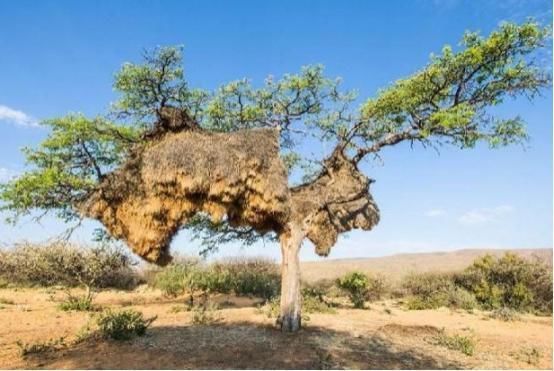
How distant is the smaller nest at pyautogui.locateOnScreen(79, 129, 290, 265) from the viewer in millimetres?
11219

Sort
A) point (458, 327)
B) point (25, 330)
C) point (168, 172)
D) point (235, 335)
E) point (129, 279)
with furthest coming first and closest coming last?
point (129, 279) < point (458, 327) < point (25, 330) < point (235, 335) < point (168, 172)

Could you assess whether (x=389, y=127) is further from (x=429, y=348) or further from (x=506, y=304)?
(x=506, y=304)

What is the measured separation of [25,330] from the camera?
45.6 feet

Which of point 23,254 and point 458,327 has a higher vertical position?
point 23,254

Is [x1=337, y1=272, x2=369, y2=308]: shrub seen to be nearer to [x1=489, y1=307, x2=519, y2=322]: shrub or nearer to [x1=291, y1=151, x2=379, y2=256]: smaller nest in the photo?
[x1=489, y1=307, x2=519, y2=322]: shrub

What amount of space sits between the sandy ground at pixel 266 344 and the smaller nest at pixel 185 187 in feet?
7.30

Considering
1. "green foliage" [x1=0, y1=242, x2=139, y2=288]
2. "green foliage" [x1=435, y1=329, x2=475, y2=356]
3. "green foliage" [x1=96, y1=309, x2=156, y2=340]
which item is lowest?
"green foliage" [x1=435, y1=329, x2=475, y2=356]

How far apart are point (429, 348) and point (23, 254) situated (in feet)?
71.3

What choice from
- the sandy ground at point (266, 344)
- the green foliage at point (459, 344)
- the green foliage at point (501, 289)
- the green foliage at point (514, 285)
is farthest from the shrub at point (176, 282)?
the green foliage at point (514, 285)

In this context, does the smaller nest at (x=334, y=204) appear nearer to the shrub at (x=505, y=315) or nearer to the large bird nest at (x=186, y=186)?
the large bird nest at (x=186, y=186)

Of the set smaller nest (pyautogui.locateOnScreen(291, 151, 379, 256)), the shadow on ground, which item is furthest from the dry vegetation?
smaller nest (pyautogui.locateOnScreen(291, 151, 379, 256))

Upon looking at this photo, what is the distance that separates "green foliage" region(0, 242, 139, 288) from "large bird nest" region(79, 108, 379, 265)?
4169mm

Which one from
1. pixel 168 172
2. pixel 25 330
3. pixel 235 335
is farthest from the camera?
pixel 25 330

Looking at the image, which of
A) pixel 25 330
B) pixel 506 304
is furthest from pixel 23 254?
pixel 506 304
